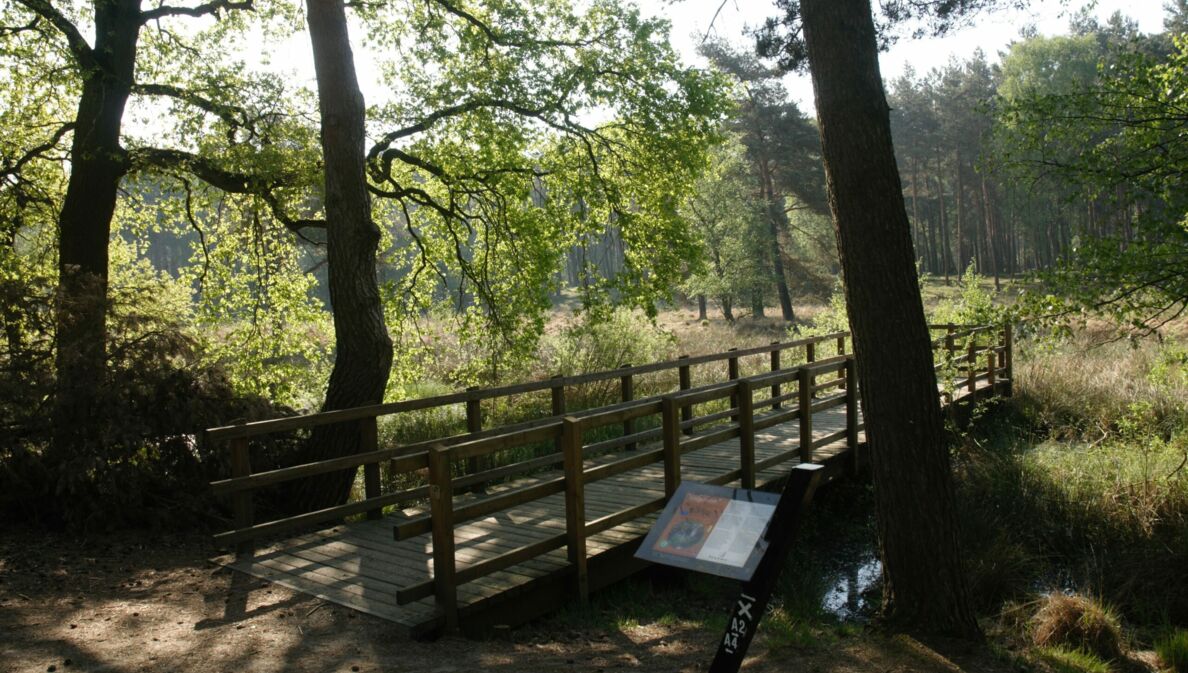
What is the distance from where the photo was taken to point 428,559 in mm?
6344

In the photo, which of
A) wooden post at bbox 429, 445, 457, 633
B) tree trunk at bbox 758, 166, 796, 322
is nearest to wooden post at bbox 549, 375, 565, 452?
wooden post at bbox 429, 445, 457, 633

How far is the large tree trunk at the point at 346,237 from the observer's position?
8.40 metres

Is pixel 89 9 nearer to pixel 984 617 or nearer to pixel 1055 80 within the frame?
pixel 984 617

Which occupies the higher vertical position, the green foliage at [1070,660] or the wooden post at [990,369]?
the wooden post at [990,369]

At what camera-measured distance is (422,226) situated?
14750 millimetres

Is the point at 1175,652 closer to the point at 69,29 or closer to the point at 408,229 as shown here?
the point at 408,229

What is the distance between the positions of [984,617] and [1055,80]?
141 ft

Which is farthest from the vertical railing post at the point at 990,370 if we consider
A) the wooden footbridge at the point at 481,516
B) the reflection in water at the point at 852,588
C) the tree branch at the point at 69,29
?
the tree branch at the point at 69,29

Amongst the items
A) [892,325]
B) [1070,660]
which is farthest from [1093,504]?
[892,325]

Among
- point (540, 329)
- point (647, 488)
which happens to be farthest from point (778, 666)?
point (540, 329)

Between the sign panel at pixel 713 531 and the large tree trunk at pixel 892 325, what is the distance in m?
2.44

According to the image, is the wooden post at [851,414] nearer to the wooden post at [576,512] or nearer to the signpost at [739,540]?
the wooden post at [576,512]

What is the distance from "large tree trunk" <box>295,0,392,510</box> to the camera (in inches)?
331

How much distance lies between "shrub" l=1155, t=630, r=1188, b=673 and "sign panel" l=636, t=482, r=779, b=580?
4.30m
